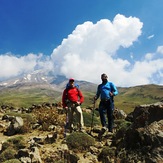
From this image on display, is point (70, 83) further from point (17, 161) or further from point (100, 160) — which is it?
point (17, 161)

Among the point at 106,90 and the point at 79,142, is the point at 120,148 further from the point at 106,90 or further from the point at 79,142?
the point at 106,90

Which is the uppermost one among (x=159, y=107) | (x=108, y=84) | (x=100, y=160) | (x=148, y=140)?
(x=108, y=84)

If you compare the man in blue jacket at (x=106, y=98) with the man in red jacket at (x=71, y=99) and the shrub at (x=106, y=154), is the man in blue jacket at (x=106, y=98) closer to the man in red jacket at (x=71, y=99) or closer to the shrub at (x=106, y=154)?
the man in red jacket at (x=71, y=99)

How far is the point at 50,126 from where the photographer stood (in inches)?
676

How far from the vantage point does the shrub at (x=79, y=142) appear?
12430 millimetres

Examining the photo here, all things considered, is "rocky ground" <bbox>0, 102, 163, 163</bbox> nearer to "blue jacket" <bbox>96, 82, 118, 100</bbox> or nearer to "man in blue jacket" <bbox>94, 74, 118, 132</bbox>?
"man in blue jacket" <bbox>94, 74, 118, 132</bbox>

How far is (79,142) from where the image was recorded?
41.2 ft

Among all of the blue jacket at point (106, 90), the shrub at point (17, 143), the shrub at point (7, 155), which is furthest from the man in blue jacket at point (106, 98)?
the shrub at point (7, 155)

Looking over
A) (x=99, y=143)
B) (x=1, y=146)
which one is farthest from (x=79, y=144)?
(x=1, y=146)

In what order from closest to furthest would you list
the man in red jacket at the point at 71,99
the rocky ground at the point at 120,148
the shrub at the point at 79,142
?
the rocky ground at the point at 120,148, the shrub at the point at 79,142, the man in red jacket at the point at 71,99

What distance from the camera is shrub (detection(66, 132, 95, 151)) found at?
12.4m

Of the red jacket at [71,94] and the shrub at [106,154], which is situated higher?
the red jacket at [71,94]

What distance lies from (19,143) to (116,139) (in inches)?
179

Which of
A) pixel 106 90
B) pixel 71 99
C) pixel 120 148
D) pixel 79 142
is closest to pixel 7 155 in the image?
pixel 79 142
